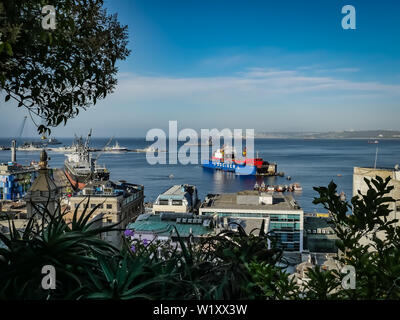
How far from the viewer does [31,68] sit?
2.44m

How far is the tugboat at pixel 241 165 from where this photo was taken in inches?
2521

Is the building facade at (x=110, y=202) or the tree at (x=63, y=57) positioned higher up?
the tree at (x=63, y=57)

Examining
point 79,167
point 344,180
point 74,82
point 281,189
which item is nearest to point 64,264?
point 74,82

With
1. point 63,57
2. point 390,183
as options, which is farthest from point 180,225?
point 63,57

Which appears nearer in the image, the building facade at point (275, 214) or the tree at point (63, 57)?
the tree at point (63, 57)

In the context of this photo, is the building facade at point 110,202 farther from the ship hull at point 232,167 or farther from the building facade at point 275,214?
the ship hull at point 232,167

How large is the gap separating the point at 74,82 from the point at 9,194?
35.0 metres

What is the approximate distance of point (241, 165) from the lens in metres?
67.3

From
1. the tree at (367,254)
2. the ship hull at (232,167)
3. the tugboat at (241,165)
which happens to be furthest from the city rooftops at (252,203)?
the ship hull at (232,167)

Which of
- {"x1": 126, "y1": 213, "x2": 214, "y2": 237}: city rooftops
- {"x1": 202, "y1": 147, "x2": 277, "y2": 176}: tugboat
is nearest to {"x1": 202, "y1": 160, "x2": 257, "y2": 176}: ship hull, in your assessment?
{"x1": 202, "y1": 147, "x2": 277, "y2": 176}: tugboat

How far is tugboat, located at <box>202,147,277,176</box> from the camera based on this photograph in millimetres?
64025

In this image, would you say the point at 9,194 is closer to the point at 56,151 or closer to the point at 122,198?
the point at 122,198

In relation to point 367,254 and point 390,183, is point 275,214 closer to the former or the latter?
point 390,183

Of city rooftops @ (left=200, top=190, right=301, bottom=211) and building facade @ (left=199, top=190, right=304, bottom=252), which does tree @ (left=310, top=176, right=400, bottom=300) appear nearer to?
building facade @ (left=199, top=190, right=304, bottom=252)
